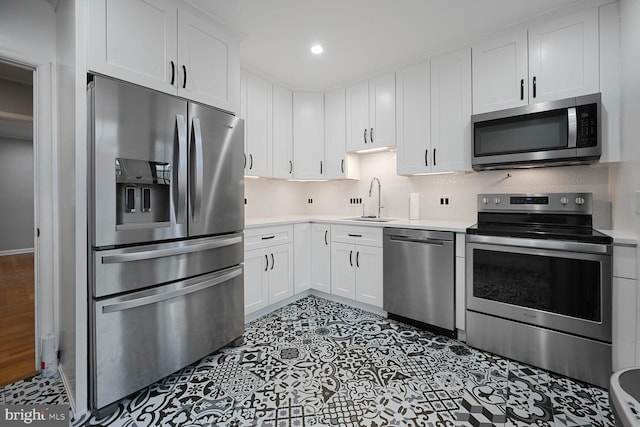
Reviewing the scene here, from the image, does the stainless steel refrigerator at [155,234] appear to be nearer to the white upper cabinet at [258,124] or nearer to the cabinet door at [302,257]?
the white upper cabinet at [258,124]

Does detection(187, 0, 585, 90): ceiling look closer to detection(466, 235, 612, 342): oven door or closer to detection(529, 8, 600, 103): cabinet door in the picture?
detection(529, 8, 600, 103): cabinet door

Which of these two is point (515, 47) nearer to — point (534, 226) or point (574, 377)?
point (534, 226)

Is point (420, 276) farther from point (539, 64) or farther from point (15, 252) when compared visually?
point (15, 252)

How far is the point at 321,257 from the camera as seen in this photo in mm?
3326

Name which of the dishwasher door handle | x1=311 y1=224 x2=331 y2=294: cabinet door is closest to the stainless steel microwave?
the dishwasher door handle

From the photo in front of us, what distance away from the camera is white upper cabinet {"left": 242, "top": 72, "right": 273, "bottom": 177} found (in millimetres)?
3059

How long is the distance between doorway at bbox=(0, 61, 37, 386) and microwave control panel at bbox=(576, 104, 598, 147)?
3832mm

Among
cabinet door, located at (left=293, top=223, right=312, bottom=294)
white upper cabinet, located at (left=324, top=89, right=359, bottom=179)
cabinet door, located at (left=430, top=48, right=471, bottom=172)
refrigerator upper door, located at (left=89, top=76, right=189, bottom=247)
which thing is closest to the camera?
refrigerator upper door, located at (left=89, top=76, right=189, bottom=247)

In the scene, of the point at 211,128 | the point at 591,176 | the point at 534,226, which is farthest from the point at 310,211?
the point at 591,176

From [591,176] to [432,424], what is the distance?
90.0 inches

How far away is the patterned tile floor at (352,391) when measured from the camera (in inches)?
61.3

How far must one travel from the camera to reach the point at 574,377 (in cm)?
190

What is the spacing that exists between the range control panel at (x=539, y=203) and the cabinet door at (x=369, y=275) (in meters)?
1.07

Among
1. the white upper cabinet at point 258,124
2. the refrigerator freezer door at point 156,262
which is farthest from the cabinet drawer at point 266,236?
the white upper cabinet at point 258,124
